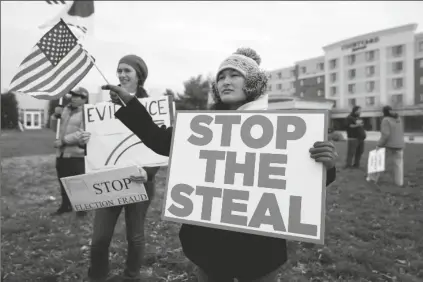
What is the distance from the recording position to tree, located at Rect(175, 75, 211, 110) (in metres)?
39.3

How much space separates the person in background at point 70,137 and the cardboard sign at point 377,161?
5202 millimetres

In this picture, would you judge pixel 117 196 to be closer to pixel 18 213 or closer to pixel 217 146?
pixel 217 146

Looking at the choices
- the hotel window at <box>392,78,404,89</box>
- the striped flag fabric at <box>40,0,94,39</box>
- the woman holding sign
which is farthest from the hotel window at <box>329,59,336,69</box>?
the woman holding sign

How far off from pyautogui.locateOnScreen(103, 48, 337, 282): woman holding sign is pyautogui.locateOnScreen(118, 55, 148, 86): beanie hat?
66 centimetres

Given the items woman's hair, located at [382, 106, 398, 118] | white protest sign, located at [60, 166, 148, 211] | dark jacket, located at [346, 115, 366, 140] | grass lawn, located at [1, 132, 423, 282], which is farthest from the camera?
dark jacket, located at [346, 115, 366, 140]

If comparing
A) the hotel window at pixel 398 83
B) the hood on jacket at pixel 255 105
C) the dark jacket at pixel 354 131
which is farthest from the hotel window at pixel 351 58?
the hood on jacket at pixel 255 105

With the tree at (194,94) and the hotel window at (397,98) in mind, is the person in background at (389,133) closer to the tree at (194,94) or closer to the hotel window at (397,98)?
the hotel window at (397,98)

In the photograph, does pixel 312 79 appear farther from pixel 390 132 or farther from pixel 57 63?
pixel 57 63

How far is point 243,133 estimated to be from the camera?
1.53m

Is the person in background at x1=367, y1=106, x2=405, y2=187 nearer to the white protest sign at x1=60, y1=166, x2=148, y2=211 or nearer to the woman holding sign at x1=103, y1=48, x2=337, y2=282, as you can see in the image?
the woman holding sign at x1=103, y1=48, x2=337, y2=282

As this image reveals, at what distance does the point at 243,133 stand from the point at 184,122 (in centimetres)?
34

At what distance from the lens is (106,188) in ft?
7.41

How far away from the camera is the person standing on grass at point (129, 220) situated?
2.35 meters

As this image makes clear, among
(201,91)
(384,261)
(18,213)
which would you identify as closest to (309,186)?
(384,261)
